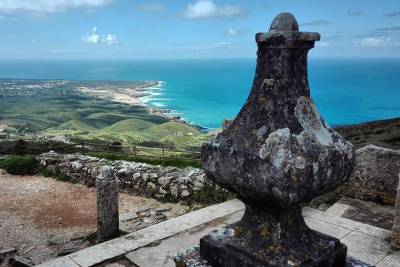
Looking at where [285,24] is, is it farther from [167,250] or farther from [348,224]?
[348,224]

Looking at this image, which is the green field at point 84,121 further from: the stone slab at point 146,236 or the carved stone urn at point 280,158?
the carved stone urn at point 280,158

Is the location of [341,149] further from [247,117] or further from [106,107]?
[106,107]

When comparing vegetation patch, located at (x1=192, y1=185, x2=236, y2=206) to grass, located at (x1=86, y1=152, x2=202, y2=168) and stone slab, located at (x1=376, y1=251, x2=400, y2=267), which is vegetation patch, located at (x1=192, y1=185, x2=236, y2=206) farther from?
stone slab, located at (x1=376, y1=251, x2=400, y2=267)

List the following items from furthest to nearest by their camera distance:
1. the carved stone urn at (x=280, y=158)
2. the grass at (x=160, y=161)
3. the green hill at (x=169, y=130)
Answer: the green hill at (x=169, y=130), the grass at (x=160, y=161), the carved stone urn at (x=280, y=158)

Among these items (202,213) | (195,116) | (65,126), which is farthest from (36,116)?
(202,213)

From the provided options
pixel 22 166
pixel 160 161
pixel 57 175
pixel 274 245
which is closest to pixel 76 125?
pixel 160 161

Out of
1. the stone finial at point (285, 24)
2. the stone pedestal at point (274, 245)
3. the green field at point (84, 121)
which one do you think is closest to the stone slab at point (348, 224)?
the stone pedestal at point (274, 245)
